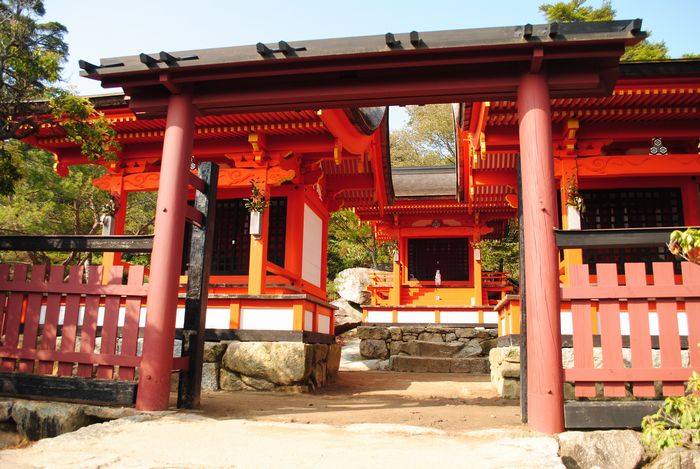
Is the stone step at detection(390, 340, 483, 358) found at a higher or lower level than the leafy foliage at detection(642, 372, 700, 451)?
higher

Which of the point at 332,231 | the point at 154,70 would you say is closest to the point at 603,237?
the point at 154,70

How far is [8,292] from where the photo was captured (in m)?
5.53

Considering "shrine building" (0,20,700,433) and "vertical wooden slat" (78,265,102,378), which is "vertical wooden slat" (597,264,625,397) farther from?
"vertical wooden slat" (78,265,102,378)

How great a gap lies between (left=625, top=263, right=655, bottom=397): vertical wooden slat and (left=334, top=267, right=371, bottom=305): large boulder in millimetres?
20025

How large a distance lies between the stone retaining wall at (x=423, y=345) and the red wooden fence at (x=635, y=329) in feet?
33.5

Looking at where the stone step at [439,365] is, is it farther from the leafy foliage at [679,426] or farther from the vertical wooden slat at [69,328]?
the leafy foliage at [679,426]

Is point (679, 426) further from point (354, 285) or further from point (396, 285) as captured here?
point (354, 285)

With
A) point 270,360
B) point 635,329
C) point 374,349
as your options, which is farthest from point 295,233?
point 635,329

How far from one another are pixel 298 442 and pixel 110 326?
250 cm

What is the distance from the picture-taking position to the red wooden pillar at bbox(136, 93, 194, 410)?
4898 mm

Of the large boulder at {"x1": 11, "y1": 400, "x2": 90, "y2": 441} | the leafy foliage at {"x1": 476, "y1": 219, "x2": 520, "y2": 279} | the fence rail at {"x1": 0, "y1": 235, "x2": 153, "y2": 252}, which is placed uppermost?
the leafy foliage at {"x1": 476, "y1": 219, "x2": 520, "y2": 279}

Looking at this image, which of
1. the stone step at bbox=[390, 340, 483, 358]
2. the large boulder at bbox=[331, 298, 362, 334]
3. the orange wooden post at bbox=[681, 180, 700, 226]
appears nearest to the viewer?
the orange wooden post at bbox=[681, 180, 700, 226]

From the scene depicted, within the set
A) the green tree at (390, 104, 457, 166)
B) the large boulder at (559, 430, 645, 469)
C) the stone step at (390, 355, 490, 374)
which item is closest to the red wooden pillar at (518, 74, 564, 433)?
the large boulder at (559, 430, 645, 469)

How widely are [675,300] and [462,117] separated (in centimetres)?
561
